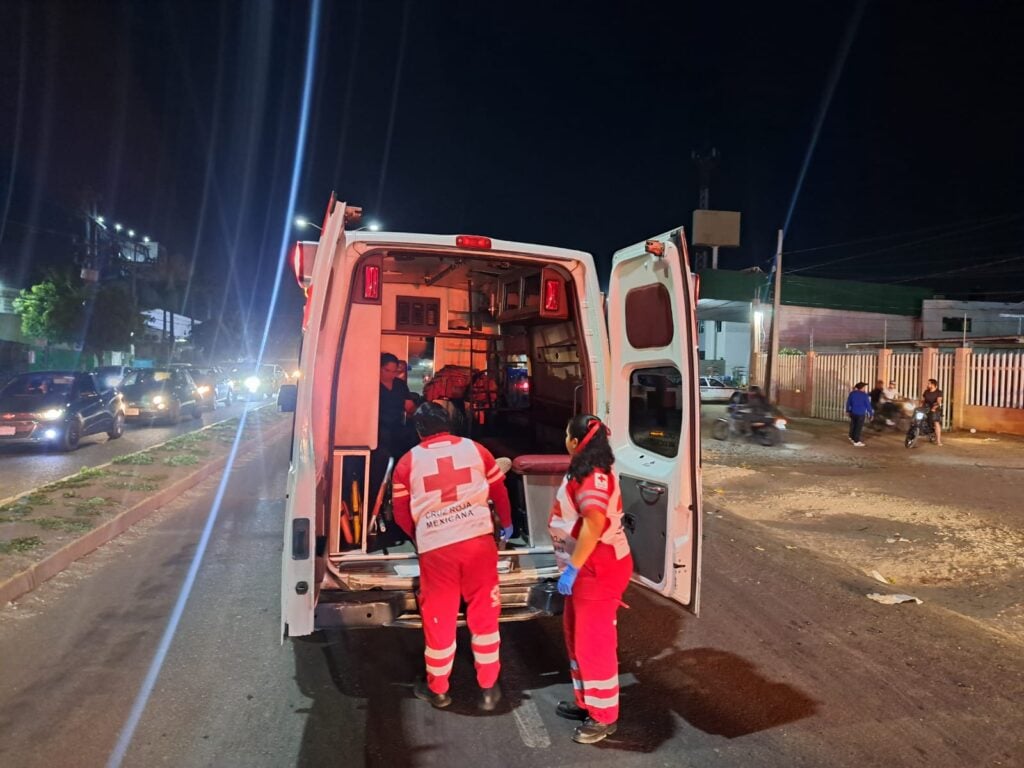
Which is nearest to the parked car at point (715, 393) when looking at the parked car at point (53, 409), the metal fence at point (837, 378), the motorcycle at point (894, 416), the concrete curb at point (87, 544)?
the metal fence at point (837, 378)

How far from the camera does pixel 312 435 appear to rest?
3.56m

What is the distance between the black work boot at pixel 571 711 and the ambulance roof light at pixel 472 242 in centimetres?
259

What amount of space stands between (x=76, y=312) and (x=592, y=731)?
94.9ft

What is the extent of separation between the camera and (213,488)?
33.1 ft

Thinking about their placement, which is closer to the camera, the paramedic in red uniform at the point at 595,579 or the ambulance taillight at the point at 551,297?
the paramedic in red uniform at the point at 595,579

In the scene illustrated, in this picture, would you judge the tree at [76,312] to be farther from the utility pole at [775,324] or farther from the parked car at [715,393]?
the utility pole at [775,324]

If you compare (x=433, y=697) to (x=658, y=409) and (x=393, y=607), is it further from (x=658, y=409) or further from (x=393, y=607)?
(x=658, y=409)

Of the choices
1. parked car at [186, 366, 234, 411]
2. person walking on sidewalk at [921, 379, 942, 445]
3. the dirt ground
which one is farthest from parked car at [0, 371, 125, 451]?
person walking on sidewalk at [921, 379, 942, 445]

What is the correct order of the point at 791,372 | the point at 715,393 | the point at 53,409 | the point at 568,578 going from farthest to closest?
the point at 715,393, the point at 791,372, the point at 53,409, the point at 568,578

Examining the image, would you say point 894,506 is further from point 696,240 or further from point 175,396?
point 696,240

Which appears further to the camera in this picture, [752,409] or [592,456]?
[752,409]

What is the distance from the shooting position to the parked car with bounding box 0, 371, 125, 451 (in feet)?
41.4

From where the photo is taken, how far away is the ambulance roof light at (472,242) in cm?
417

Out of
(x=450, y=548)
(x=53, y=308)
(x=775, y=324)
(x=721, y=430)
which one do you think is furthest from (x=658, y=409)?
(x=53, y=308)
